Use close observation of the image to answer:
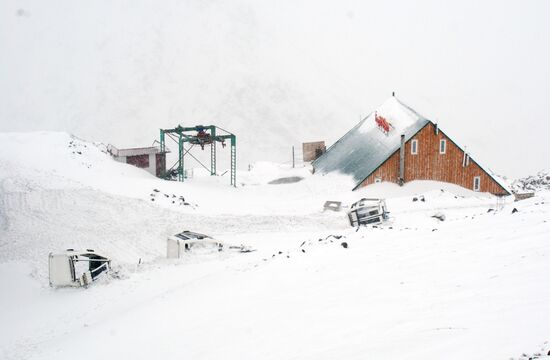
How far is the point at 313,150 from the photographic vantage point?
158 ft

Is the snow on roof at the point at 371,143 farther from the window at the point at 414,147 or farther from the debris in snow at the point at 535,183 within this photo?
the debris in snow at the point at 535,183

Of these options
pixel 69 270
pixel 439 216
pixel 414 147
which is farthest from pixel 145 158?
pixel 439 216

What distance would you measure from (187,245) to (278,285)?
324 inches

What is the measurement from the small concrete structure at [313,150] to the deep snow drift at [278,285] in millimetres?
17980

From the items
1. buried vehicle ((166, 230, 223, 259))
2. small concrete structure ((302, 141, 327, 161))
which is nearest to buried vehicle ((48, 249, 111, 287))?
buried vehicle ((166, 230, 223, 259))

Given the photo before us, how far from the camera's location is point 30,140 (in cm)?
4081

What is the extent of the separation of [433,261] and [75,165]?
3091 cm

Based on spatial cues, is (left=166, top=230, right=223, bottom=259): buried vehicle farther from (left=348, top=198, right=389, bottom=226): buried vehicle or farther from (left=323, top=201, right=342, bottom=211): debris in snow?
(left=323, top=201, right=342, bottom=211): debris in snow

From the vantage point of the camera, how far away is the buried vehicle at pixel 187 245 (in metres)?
19.6

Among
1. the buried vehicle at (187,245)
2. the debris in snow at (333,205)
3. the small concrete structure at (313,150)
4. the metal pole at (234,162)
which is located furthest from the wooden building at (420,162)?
the buried vehicle at (187,245)

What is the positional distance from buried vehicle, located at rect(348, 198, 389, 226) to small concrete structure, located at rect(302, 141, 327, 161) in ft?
72.5

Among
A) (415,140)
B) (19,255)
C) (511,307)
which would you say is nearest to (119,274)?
(19,255)

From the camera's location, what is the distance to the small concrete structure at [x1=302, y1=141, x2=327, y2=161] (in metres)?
47.7

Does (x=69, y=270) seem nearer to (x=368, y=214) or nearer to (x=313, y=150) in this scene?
(x=368, y=214)
